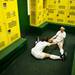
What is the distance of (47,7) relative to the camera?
21.3ft

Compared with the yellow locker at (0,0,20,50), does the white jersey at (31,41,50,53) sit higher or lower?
lower

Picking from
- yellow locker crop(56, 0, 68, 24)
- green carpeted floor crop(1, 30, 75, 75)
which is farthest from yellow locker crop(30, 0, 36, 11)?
green carpeted floor crop(1, 30, 75, 75)

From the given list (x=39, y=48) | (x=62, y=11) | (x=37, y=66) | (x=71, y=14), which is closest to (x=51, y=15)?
(x=62, y=11)

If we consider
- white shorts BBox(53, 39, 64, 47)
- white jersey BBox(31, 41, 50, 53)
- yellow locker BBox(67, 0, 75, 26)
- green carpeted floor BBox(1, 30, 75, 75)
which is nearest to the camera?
green carpeted floor BBox(1, 30, 75, 75)

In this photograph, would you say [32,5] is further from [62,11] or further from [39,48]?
[39,48]

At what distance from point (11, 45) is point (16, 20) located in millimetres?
778

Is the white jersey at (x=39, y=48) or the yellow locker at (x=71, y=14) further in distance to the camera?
the yellow locker at (x=71, y=14)

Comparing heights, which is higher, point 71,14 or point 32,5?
point 32,5

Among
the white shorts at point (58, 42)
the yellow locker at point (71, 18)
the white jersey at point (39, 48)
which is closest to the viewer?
the white jersey at point (39, 48)

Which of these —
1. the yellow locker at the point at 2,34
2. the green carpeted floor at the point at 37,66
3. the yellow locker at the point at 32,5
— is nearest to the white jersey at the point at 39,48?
the green carpeted floor at the point at 37,66

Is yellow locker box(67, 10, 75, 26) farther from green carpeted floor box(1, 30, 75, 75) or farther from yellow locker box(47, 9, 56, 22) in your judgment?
green carpeted floor box(1, 30, 75, 75)

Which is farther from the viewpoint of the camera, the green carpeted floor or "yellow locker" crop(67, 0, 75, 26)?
"yellow locker" crop(67, 0, 75, 26)

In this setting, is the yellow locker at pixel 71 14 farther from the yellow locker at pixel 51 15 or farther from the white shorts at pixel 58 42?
the white shorts at pixel 58 42

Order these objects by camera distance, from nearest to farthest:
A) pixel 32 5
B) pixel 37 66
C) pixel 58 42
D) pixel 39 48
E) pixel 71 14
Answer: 1. pixel 37 66
2. pixel 39 48
3. pixel 58 42
4. pixel 32 5
5. pixel 71 14
